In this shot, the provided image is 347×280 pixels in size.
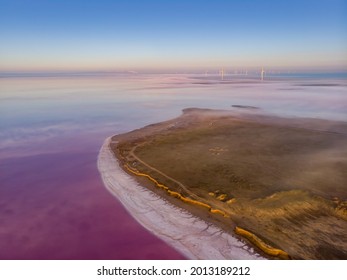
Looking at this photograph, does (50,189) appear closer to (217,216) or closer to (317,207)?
(217,216)

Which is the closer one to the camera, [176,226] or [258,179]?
[176,226]

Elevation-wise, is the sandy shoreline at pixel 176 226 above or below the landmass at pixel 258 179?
below

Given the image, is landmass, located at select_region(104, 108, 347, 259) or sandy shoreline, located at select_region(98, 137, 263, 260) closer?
sandy shoreline, located at select_region(98, 137, 263, 260)

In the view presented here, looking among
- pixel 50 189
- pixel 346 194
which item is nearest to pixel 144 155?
pixel 50 189

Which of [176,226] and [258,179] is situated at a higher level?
[258,179]

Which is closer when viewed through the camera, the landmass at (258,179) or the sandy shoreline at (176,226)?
the sandy shoreline at (176,226)
